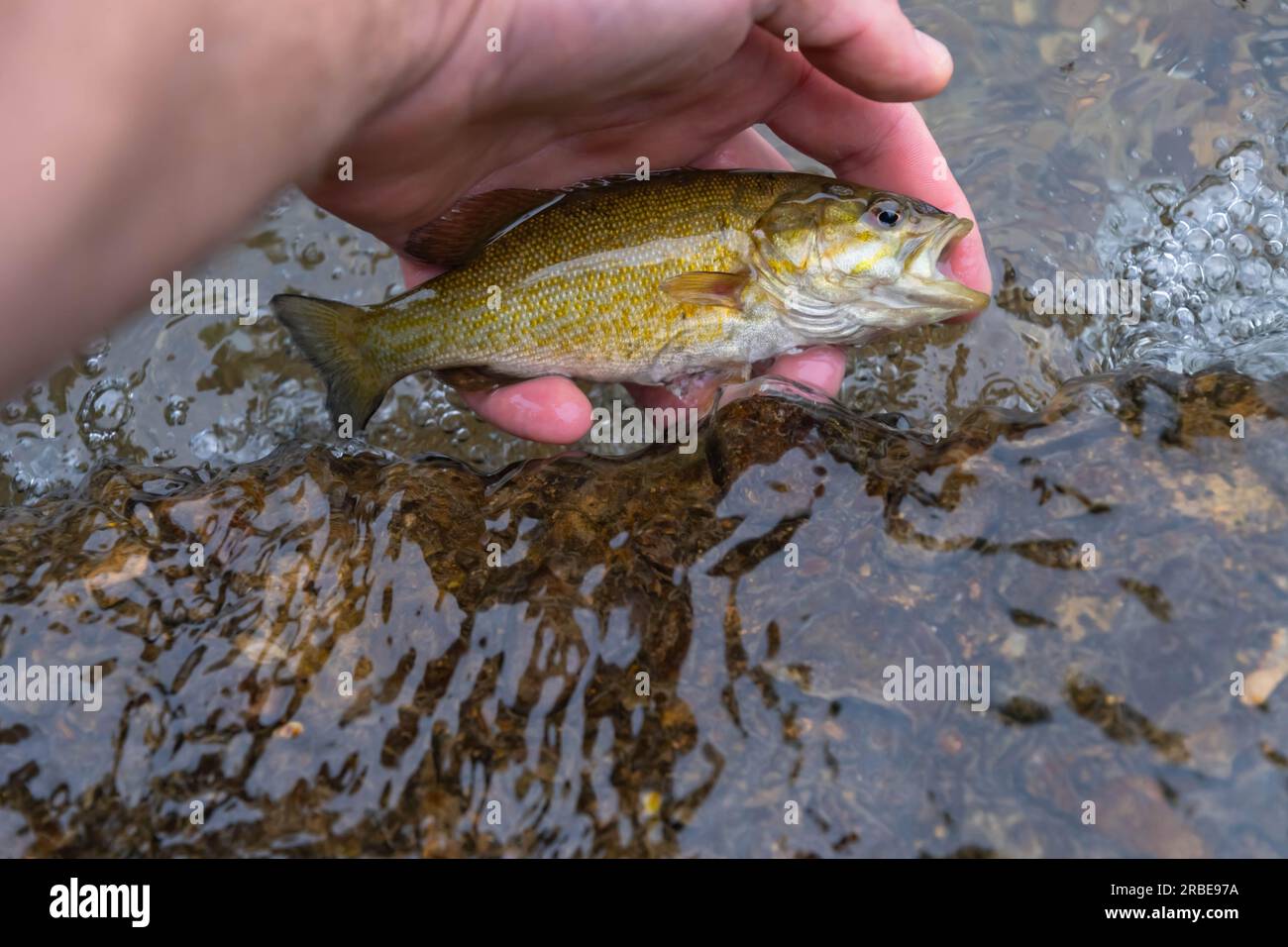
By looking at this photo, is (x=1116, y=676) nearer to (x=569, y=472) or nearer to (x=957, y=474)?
(x=957, y=474)

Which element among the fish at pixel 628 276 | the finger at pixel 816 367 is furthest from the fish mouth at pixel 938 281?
the finger at pixel 816 367

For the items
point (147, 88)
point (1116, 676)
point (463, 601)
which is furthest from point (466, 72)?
point (1116, 676)

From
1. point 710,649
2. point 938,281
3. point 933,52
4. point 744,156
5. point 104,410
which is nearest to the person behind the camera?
point 710,649

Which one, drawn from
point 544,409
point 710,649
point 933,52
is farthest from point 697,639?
point 933,52

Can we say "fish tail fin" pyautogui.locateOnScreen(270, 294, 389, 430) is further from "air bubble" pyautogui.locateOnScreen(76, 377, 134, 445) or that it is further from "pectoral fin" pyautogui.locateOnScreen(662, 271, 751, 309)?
"air bubble" pyautogui.locateOnScreen(76, 377, 134, 445)

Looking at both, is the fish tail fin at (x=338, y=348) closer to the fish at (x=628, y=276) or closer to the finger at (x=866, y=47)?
the fish at (x=628, y=276)

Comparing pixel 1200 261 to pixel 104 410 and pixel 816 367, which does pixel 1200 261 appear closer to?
pixel 816 367

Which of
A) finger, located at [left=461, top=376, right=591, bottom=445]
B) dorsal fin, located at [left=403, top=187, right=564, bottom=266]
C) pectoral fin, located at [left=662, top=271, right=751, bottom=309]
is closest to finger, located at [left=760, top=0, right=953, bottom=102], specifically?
pectoral fin, located at [left=662, top=271, right=751, bottom=309]
